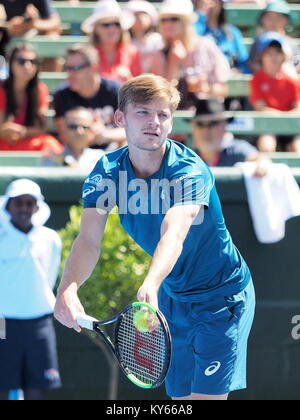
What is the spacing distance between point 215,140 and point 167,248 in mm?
Answer: 3577

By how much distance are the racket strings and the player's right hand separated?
0.25m

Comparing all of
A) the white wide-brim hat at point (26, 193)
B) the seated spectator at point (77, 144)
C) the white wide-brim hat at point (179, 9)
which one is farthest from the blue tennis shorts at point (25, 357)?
the white wide-brim hat at point (179, 9)

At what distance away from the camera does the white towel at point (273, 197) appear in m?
5.99

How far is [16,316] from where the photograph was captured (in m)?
5.73

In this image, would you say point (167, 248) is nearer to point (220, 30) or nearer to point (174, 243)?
point (174, 243)

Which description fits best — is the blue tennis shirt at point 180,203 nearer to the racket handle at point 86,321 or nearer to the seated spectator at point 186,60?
the racket handle at point 86,321

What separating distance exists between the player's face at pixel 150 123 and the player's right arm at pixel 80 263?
13.8 inches

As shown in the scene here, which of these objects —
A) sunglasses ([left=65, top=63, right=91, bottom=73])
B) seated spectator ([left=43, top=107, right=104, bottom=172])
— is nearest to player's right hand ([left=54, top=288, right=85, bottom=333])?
seated spectator ([left=43, top=107, right=104, bottom=172])

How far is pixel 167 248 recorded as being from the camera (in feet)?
11.0

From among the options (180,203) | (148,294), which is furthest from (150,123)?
(148,294)

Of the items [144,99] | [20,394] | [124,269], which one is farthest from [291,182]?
[144,99]

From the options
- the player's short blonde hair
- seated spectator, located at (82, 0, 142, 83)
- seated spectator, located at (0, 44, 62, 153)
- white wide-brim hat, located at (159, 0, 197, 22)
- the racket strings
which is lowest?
the racket strings

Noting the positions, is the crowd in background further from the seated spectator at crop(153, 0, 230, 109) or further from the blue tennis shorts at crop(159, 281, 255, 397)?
the blue tennis shorts at crop(159, 281, 255, 397)

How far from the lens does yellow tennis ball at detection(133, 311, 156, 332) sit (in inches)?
137
